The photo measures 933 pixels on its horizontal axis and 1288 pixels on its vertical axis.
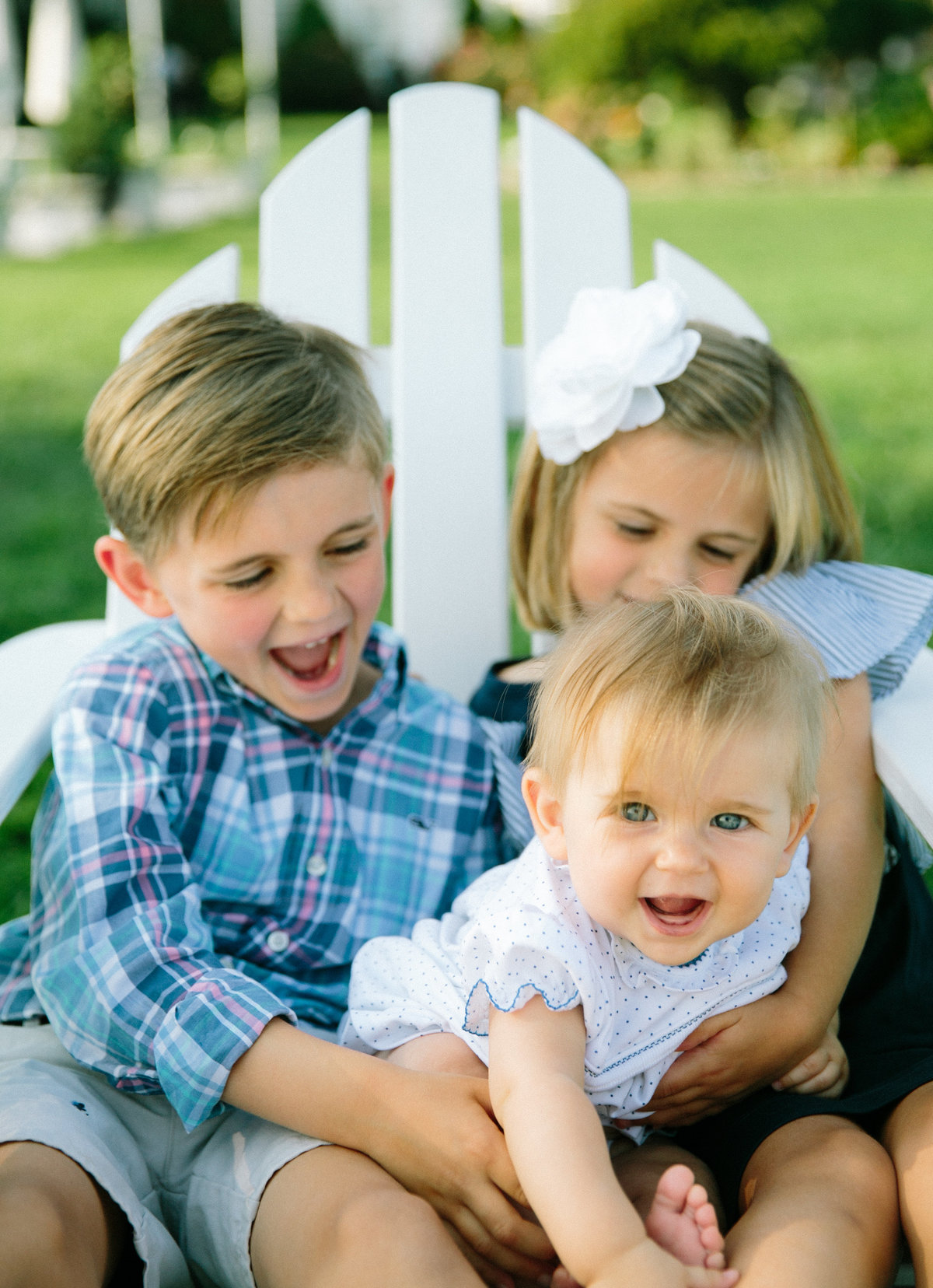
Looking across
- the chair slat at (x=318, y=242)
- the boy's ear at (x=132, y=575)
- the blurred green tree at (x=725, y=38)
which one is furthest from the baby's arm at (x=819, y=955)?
the blurred green tree at (x=725, y=38)

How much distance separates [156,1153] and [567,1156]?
1.74 feet

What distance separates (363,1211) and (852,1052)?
621 mm

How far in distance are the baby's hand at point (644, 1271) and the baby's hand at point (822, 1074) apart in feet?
1.29

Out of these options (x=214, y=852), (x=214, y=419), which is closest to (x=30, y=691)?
(x=214, y=852)

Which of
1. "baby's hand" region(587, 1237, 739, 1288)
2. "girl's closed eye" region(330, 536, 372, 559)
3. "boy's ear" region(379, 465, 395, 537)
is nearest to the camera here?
"baby's hand" region(587, 1237, 739, 1288)

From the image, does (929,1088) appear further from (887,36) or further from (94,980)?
(887,36)

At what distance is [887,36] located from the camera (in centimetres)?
2039

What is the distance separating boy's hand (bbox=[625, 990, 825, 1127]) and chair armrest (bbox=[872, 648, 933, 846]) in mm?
246

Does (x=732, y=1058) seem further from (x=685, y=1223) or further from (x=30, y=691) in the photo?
(x=30, y=691)

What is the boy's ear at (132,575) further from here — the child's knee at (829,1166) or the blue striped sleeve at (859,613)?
the child's knee at (829,1166)

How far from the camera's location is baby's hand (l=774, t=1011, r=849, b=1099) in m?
1.43

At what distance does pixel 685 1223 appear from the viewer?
1.13 m

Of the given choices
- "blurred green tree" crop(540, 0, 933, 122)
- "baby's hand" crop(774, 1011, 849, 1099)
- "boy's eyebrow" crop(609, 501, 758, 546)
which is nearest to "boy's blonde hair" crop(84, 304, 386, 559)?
"boy's eyebrow" crop(609, 501, 758, 546)

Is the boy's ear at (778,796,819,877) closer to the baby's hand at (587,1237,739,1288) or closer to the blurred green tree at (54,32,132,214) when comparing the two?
the baby's hand at (587,1237,739,1288)
